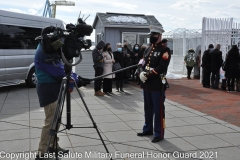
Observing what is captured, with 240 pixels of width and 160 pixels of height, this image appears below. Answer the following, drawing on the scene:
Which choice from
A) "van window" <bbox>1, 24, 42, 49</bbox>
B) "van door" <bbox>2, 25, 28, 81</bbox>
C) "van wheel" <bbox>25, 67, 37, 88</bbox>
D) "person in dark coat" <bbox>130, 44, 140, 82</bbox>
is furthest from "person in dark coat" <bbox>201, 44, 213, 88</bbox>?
"van door" <bbox>2, 25, 28, 81</bbox>

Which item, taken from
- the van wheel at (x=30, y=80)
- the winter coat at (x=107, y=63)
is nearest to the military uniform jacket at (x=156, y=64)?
the winter coat at (x=107, y=63)

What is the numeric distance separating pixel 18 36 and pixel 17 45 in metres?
0.31

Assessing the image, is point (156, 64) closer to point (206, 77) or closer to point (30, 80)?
point (30, 80)

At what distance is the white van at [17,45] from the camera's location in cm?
1048

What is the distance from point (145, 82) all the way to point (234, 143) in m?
1.81

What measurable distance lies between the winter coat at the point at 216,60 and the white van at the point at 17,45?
252 inches

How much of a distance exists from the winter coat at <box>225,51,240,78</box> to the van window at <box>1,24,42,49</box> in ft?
22.9

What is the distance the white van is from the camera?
10484mm

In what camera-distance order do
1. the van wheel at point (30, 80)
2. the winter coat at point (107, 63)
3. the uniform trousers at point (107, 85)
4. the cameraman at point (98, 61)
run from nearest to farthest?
the cameraman at point (98, 61) < the winter coat at point (107, 63) < the uniform trousers at point (107, 85) < the van wheel at point (30, 80)

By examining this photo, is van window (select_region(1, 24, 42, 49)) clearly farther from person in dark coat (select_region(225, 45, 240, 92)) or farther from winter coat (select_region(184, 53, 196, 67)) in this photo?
winter coat (select_region(184, 53, 196, 67))

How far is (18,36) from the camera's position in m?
11.1

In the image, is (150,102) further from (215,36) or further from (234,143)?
(215,36)

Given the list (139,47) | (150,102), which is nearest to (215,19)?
(139,47)

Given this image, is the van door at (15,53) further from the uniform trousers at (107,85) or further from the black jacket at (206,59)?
the black jacket at (206,59)
